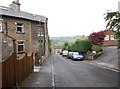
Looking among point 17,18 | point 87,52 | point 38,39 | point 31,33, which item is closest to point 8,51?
point 17,18

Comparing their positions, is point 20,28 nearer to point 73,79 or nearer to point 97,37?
point 97,37

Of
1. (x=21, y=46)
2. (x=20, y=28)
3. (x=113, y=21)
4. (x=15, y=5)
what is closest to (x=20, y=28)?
(x=20, y=28)

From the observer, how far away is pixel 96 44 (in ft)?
202

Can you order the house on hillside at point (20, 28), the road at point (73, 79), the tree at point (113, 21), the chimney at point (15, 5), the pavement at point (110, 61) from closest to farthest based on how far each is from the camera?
the road at point (73, 79) < the tree at point (113, 21) < the pavement at point (110, 61) < the house on hillside at point (20, 28) < the chimney at point (15, 5)

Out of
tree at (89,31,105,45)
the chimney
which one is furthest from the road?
tree at (89,31,105,45)

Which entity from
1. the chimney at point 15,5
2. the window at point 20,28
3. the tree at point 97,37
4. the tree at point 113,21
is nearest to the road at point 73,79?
the tree at point 113,21

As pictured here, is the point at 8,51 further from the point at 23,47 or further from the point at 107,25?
the point at 107,25

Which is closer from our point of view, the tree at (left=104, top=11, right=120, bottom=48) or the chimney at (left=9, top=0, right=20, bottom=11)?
the tree at (left=104, top=11, right=120, bottom=48)

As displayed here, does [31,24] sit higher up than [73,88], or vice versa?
[31,24]

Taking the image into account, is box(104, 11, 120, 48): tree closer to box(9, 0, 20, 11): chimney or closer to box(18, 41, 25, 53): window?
box(18, 41, 25, 53): window

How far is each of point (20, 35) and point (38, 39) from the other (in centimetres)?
1063

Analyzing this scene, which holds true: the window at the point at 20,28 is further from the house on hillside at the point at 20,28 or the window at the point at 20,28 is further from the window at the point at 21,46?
the window at the point at 21,46

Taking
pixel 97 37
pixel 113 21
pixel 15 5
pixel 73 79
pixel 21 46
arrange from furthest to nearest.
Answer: pixel 97 37 < pixel 15 5 < pixel 21 46 < pixel 113 21 < pixel 73 79

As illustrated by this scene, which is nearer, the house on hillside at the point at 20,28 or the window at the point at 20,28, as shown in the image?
the house on hillside at the point at 20,28
